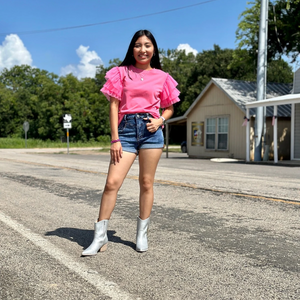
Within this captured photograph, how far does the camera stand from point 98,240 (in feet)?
12.3

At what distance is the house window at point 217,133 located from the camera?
23.1 meters

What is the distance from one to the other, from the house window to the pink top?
1942 centimetres

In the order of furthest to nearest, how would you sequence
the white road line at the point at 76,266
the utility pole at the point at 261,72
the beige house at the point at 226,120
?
the beige house at the point at 226,120 < the utility pole at the point at 261,72 < the white road line at the point at 76,266

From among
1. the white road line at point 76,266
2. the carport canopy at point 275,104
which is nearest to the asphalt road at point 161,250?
the white road line at point 76,266

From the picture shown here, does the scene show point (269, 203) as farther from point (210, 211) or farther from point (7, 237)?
point (7, 237)

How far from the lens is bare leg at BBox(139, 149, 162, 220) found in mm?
3828

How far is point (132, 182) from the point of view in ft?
31.1

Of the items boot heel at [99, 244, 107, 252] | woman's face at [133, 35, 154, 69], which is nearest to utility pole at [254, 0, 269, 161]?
woman's face at [133, 35, 154, 69]

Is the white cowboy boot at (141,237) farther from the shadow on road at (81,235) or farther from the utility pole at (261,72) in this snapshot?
the utility pole at (261,72)

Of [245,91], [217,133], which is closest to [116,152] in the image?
[217,133]

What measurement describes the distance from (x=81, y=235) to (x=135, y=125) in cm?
140

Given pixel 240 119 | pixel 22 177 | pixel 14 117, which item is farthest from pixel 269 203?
pixel 14 117

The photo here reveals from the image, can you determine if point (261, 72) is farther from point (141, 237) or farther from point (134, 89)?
point (141, 237)

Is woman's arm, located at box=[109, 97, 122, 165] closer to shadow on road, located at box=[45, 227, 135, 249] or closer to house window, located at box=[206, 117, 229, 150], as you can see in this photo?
shadow on road, located at box=[45, 227, 135, 249]
